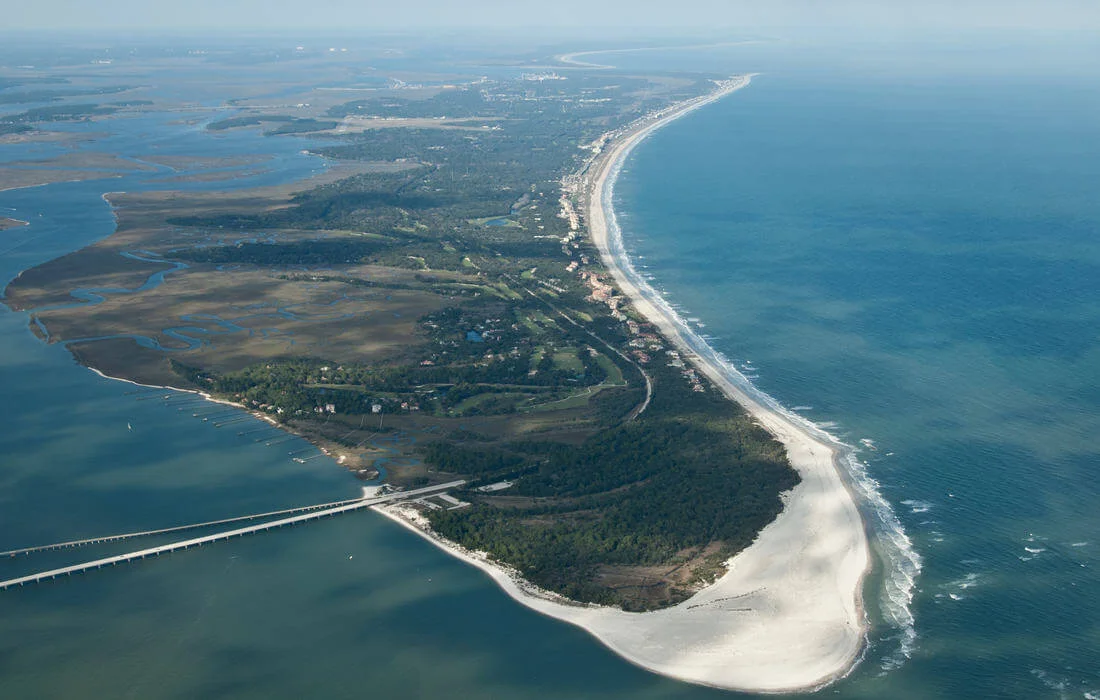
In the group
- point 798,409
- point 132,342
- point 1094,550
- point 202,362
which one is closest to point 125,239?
point 132,342

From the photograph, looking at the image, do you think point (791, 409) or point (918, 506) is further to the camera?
point (791, 409)

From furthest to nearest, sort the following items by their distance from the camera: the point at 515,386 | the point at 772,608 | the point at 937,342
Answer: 1. the point at 937,342
2. the point at 515,386
3. the point at 772,608

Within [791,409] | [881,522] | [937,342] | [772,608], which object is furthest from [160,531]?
[937,342]

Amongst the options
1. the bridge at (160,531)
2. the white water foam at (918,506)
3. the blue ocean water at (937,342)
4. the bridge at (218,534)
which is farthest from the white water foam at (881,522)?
the bridge at (160,531)

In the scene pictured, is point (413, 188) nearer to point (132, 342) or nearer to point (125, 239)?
point (125, 239)

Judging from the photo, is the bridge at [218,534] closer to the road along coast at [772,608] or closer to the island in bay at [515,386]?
Answer: the island in bay at [515,386]

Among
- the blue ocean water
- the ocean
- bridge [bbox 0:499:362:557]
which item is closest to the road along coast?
the ocean

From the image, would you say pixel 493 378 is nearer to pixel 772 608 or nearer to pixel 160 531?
pixel 160 531

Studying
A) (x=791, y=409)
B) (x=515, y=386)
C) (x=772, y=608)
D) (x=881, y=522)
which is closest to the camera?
(x=772, y=608)
